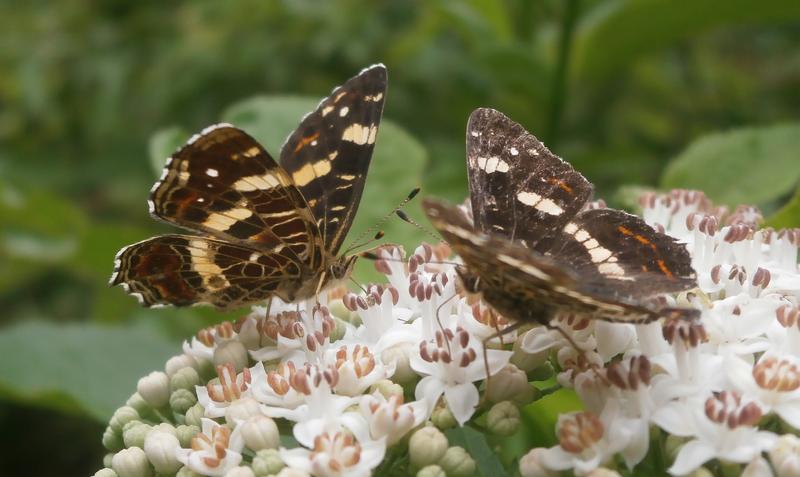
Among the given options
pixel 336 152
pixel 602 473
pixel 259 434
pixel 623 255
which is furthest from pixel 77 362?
pixel 602 473

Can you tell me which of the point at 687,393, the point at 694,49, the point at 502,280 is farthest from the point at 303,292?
the point at 694,49

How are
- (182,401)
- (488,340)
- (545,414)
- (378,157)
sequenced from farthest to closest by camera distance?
(378,157)
(545,414)
(182,401)
(488,340)

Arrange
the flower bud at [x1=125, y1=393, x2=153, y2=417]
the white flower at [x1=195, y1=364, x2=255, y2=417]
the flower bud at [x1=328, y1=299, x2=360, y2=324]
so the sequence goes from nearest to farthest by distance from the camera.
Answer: the white flower at [x1=195, y1=364, x2=255, y2=417]
the flower bud at [x1=125, y1=393, x2=153, y2=417]
the flower bud at [x1=328, y1=299, x2=360, y2=324]

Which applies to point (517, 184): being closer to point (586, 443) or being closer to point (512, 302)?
point (512, 302)

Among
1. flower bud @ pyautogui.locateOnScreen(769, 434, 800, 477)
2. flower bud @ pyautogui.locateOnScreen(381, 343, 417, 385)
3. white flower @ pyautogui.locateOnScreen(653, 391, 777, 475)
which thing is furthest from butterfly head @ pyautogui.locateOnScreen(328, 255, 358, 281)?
flower bud @ pyautogui.locateOnScreen(769, 434, 800, 477)

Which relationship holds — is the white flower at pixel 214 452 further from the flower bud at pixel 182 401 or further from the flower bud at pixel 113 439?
the flower bud at pixel 113 439

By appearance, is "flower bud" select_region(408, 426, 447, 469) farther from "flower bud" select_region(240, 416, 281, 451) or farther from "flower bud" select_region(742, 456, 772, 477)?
"flower bud" select_region(742, 456, 772, 477)

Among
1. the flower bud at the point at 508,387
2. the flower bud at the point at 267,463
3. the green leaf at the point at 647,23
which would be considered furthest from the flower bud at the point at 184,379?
the green leaf at the point at 647,23
